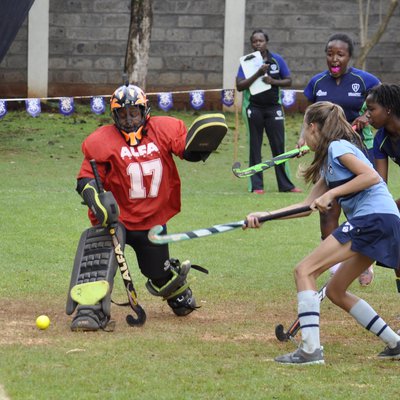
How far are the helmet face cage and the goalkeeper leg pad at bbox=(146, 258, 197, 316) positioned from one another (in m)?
1.07

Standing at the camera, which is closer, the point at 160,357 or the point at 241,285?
the point at 160,357

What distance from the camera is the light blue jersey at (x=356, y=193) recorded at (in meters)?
6.54

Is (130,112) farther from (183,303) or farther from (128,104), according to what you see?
(183,303)

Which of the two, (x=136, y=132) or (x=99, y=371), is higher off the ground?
(x=136, y=132)

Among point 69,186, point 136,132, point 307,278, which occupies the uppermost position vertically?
point 136,132

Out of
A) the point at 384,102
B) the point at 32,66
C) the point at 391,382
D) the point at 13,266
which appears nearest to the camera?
the point at 391,382

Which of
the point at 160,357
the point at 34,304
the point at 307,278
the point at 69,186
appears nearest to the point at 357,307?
the point at 307,278

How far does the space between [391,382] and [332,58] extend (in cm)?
437

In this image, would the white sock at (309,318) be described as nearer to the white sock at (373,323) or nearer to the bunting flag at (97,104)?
the white sock at (373,323)

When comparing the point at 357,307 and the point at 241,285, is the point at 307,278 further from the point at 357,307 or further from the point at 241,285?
the point at 241,285

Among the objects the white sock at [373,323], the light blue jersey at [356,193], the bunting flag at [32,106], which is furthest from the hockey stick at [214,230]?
the bunting flag at [32,106]

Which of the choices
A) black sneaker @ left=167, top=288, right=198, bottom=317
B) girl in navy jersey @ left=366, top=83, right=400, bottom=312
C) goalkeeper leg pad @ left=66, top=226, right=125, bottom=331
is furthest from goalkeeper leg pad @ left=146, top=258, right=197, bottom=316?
girl in navy jersey @ left=366, top=83, right=400, bottom=312

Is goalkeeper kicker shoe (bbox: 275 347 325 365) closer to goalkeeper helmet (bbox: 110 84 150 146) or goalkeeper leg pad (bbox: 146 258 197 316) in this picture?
goalkeeper leg pad (bbox: 146 258 197 316)

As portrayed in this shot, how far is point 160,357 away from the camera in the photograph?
21.8 feet
